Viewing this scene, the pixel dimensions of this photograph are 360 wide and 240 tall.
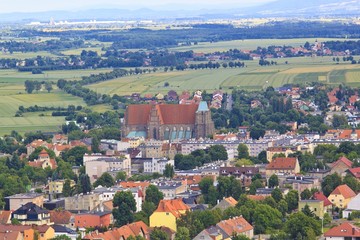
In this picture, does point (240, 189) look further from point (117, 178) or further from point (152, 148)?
point (152, 148)

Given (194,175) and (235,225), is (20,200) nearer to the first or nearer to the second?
(235,225)

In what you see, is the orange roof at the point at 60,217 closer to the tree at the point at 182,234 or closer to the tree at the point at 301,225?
the tree at the point at 182,234

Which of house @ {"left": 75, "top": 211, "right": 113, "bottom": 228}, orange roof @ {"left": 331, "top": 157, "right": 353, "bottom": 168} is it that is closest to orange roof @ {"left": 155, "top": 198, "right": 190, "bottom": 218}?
house @ {"left": 75, "top": 211, "right": 113, "bottom": 228}

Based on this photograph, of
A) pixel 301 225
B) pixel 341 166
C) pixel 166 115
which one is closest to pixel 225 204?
pixel 301 225

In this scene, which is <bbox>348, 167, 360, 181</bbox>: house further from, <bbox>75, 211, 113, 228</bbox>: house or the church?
the church

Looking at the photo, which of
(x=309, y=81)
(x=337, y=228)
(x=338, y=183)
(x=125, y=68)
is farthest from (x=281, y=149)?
(x=125, y=68)

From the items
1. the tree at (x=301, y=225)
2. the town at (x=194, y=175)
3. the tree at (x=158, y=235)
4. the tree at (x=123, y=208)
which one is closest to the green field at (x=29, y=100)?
the town at (x=194, y=175)
